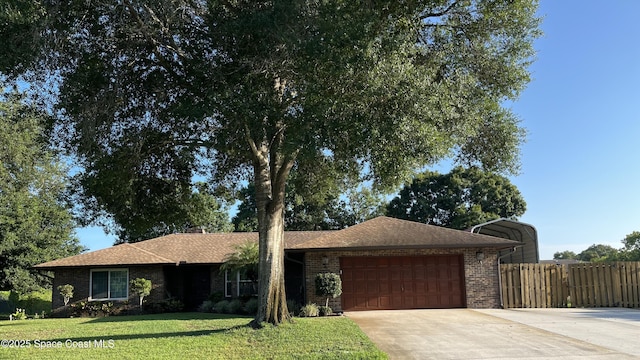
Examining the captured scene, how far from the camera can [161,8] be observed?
10625mm

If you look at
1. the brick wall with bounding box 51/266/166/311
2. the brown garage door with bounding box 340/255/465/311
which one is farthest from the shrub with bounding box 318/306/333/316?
the brick wall with bounding box 51/266/166/311

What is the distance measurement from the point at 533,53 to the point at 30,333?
624 inches

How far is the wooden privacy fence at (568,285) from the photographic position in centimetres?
2005

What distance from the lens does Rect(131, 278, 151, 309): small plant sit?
70.9ft

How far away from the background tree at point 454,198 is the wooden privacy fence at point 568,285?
23.3m

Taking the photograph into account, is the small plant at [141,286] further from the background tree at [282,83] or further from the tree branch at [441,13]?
the tree branch at [441,13]

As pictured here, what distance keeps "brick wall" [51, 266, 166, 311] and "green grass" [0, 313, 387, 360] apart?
6598 mm

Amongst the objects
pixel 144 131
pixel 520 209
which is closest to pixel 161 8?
pixel 144 131

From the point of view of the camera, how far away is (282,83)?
12188mm

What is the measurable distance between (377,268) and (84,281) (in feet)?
41.8

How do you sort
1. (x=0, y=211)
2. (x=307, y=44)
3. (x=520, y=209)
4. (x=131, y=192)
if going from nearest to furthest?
(x=307, y=44)
(x=131, y=192)
(x=0, y=211)
(x=520, y=209)

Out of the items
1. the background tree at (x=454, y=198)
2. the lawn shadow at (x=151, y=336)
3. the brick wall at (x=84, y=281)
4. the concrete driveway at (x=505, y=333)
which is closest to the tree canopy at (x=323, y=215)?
the background tree at (x=454, y=198)

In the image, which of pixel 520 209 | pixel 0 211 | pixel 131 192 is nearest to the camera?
pixel 131 192

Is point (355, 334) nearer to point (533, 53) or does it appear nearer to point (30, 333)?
point (533, 53)
